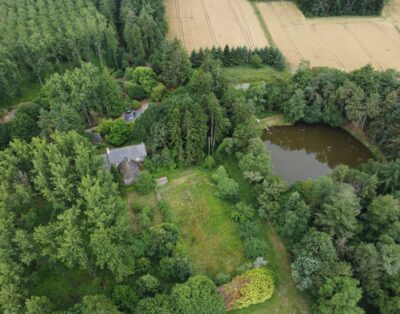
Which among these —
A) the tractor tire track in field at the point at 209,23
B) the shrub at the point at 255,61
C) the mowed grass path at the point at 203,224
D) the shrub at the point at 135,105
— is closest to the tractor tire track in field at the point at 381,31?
the shrub at the point at 255,61

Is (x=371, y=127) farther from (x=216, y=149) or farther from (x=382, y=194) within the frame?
(x=216, y=149)

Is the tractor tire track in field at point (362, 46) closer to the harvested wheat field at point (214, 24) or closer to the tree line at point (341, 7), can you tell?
the tree line at point (341, 7)

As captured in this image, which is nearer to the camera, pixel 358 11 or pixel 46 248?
pixel 46 248

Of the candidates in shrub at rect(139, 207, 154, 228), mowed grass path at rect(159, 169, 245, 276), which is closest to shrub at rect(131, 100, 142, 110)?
mowed grass path at rect(159, 169, 245, 276)

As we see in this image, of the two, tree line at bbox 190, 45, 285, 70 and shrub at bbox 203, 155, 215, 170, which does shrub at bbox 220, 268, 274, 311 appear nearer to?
shrub at bbox 203, 155, 215, 170

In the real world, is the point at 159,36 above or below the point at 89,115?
above

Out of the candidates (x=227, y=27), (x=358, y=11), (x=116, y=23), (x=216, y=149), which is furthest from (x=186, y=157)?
(x=358, y=11)
